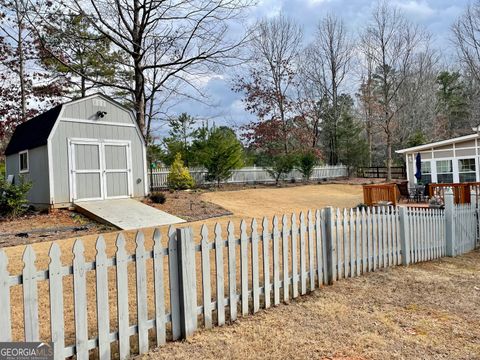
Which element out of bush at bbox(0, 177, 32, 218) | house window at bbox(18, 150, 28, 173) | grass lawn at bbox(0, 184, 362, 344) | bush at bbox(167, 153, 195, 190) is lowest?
grass lawn at bbox(0, 184, 362, 344)

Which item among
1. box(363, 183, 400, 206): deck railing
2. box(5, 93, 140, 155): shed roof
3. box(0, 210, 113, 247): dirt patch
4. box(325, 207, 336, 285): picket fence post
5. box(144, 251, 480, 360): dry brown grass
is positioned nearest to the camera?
box(144, 251, 480, 360): dry brown grass

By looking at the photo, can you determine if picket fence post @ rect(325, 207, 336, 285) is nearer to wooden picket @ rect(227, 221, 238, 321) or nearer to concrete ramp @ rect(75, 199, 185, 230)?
wooden picket @ rect(227, 221, 238, 321)

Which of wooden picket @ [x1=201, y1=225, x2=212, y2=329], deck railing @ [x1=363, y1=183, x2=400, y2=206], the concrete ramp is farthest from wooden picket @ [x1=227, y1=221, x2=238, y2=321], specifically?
deck railing @ [x1=363, y1=183, x2=400, y2=206]

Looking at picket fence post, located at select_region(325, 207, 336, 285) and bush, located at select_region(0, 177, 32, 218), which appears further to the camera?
bush, located at select_region(0, 177, 32, 218)

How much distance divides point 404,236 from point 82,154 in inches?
395

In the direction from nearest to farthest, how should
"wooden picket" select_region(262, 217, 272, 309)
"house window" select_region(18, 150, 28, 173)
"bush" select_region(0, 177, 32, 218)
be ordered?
"wooden picket" select_region(262, 217, 272, 309) < "bush" select_region(0, 177, 32, 218) < "house window" select_region(18, 150, 28, 173)

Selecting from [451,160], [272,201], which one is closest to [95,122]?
[272,201]

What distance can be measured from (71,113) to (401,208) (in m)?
10.3

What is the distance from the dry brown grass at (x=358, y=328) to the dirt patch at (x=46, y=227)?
647cm

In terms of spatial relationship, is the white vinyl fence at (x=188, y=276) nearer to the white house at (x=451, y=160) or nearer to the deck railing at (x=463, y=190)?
the deck railing at (x=463, y=190)

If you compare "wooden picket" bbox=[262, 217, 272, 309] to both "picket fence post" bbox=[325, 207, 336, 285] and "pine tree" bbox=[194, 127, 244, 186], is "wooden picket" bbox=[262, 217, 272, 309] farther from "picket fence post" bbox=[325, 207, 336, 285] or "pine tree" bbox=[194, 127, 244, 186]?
"pine tree" bbox=[194, 127, 244, 186]

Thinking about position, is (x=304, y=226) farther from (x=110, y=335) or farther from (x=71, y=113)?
(x=71, y=113)

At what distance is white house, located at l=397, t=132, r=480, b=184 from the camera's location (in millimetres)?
17328

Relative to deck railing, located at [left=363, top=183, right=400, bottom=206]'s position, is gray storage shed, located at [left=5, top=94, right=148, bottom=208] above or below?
above
